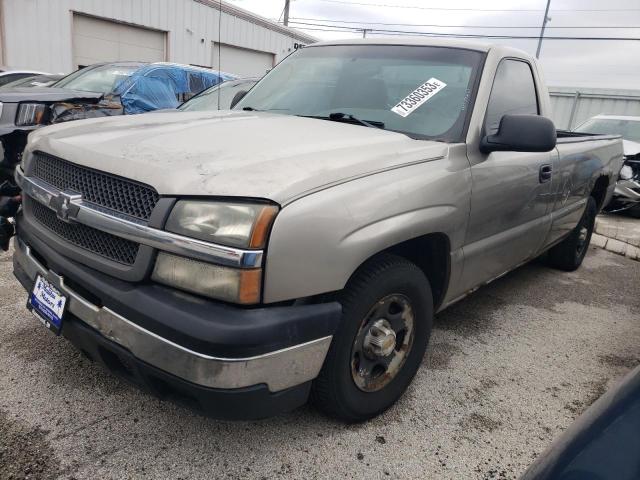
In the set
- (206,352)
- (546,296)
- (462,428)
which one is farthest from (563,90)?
(206,352)

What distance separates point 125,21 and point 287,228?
50.1 feet

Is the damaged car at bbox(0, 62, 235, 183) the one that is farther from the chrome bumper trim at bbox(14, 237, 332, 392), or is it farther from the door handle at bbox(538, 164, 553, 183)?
the chrome bumper trim at bbox(14, 237, 332, 392)

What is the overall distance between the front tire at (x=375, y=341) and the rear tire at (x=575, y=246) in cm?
291

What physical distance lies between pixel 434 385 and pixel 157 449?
141cm

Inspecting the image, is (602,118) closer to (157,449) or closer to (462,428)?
(462,428)

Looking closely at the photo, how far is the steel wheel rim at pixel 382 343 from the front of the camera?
84.2 inches

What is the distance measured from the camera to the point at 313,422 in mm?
2285

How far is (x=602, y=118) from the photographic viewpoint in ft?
31.6

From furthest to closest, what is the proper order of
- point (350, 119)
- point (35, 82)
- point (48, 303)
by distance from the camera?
point (35, 82) < point (350, 119) < point (48, 303)

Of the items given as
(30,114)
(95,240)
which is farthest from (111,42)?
(95,240)

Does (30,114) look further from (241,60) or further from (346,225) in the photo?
(241,60)

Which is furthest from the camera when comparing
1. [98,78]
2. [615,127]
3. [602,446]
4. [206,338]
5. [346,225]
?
[615,127]

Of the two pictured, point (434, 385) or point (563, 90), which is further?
point (563, 90)

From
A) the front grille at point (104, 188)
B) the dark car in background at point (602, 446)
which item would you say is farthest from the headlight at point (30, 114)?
the dark car in background at point (602, 446)
